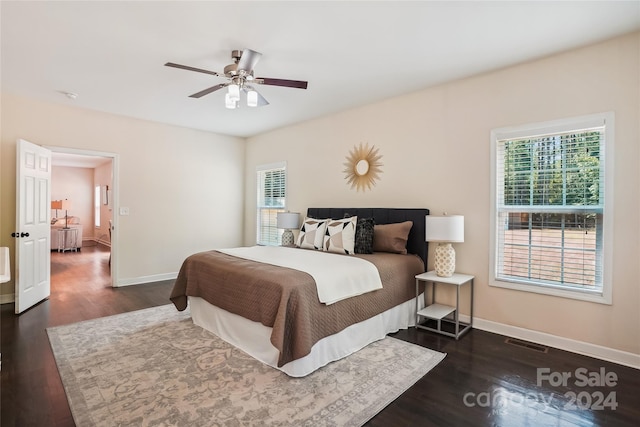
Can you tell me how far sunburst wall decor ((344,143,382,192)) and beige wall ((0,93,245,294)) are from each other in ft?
9.34

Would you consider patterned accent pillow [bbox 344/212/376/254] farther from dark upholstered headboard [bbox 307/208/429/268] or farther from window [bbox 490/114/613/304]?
window [bbox 490/114/613/304]

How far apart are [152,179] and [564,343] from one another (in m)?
5.86

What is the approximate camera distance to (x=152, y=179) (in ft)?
17.7

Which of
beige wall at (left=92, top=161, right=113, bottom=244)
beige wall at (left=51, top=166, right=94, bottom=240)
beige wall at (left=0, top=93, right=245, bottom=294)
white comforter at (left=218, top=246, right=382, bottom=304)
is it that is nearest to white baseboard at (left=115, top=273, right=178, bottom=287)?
beige wall at (left=0, top=93, right=245, bottom=294)

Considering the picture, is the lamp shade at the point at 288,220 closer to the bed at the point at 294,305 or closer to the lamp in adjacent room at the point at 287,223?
the lamp in adjacent room at the point at 287,223

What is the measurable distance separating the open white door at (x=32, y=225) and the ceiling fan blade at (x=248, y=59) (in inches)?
119

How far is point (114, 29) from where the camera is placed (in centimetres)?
257

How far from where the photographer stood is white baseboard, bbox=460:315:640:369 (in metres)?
2.60

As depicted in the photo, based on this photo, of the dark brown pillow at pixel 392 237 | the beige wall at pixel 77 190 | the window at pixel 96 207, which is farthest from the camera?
the window at pixel 96 207

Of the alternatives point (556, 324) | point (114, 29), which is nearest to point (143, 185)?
→ point (114, 29)

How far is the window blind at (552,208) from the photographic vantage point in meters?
2.77

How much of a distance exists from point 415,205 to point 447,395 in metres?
2.23

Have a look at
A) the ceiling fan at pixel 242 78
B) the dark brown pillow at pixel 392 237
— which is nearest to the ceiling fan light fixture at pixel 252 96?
the ceiling fan at pixel 242 78

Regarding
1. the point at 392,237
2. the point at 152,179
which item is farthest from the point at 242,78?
the point at 152,179
